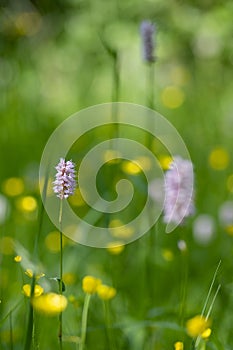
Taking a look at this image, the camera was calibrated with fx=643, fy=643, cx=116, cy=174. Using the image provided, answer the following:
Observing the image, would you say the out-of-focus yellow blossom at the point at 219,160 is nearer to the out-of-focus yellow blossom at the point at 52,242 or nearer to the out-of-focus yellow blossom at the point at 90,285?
the out-of-focus yellow blossom at the point at 52,242

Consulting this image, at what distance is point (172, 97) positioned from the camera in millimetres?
3133

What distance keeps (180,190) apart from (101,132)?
1.69 m

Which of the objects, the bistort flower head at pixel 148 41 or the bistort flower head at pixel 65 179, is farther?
the bistort flower head at pixel 148 41

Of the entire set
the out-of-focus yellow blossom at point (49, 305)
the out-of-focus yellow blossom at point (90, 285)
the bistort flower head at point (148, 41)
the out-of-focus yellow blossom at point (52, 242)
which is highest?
the bistort flower head at point (148, 41)

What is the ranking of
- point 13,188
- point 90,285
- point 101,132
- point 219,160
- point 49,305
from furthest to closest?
1. point 101,132
2. point 219,160
3. point 13,188
4. point 90,285
5. point 49,305

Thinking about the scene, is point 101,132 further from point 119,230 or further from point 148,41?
point 148,41

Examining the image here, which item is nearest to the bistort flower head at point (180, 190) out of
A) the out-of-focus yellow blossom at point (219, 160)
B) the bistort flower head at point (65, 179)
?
the bistort flower head at point (65, 179)

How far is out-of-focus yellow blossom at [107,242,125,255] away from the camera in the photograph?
4.66ft

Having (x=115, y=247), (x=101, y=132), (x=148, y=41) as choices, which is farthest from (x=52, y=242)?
(x=101, y=132)

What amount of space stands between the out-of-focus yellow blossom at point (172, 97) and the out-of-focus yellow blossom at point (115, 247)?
1.60 meters

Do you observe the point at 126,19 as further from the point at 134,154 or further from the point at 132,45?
the point at 134,154

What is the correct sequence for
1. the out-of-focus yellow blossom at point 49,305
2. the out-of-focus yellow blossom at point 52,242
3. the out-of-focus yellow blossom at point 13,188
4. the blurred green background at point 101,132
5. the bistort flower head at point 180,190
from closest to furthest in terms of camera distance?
the out-of-focus yellow blossom at point 49,305, the bistort flower head at point 180,190, the blurred green background at point 101,132, the out-of-focus yellow blossom at point 52,242, the out-of-focus yellow blossom at point 13,188

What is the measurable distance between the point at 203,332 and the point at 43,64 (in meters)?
3.09

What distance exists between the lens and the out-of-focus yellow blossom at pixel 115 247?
142 centimetres
